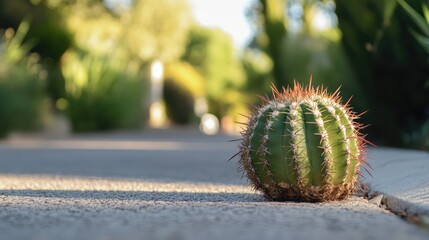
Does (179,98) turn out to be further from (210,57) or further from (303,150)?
(210,57)

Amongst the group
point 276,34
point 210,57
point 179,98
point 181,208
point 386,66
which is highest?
point 210,57

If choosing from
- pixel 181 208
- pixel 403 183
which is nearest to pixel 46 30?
pixel 403 183

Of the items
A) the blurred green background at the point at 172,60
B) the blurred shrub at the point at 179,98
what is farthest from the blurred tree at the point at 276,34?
the blurred shrub at the point at 179,98

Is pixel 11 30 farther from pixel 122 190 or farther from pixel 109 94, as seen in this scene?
pixel 122 190

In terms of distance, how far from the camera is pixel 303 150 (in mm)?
4805

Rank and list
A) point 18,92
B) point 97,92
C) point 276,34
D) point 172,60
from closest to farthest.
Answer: point 18,92
point 276,34
point 97,92
point 172,60

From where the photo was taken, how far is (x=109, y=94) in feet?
66.2

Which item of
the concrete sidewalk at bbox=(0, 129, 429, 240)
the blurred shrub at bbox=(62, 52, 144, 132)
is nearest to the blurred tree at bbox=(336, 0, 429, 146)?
the concrete sidewalk at bbox=(0, 129, 429, 240)

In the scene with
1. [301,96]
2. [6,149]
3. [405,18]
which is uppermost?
[405,18]

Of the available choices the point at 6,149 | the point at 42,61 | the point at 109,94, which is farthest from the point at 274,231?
the point at 42,61

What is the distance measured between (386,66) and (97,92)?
10.3 m

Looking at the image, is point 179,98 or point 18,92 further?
point 179,98

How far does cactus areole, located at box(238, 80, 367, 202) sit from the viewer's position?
4.82 m

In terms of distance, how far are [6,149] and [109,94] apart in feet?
26.2
